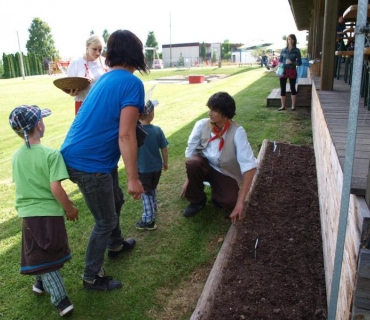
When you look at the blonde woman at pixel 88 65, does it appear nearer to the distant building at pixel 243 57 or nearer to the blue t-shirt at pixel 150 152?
the blue t-shirt at pixel 150 152

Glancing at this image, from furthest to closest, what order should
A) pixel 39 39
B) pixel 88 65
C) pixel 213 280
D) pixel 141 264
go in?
1. pixel 39 39
2. pixel 88 65
3. pixel 141 264
4. pixel 213 280

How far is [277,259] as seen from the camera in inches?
116

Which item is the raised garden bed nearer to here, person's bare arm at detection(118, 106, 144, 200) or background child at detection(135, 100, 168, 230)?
background child at detection(135, 100, 168, 230)

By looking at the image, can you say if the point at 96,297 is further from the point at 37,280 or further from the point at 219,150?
the point at 219,150

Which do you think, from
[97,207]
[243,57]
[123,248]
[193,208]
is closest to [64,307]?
[97,207]

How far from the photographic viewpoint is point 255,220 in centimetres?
354

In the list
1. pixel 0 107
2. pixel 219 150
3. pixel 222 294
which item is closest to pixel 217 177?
pixel 219 150

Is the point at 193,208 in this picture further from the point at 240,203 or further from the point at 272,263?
the point at 272,263

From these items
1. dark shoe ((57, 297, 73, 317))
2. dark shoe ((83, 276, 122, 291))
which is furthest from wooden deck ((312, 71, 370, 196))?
dark shoe ((57, 297, 73, 317))

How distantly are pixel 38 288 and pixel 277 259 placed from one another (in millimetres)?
1709

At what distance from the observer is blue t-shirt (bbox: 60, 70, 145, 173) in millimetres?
2299

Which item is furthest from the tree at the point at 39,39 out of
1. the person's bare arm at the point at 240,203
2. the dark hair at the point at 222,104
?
the person's bare arm at the point at 240,203

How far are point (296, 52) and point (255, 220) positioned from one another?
559 centimetres

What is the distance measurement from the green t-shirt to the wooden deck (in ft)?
5.21
